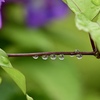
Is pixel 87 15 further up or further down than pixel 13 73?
further up

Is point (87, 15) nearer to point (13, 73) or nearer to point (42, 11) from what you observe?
point (13, 73)

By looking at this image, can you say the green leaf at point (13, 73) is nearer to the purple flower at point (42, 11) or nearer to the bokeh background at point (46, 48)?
the bokeh background at point (46, 48)

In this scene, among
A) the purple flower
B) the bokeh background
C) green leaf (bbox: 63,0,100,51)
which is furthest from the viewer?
the purple flower

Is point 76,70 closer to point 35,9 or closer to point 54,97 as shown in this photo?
point 54,97

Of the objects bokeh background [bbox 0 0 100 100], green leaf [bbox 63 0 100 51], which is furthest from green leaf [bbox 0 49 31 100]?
bokeh background [bbox 0 0 100 100]

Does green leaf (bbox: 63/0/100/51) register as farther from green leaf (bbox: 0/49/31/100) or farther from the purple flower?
the purple flower

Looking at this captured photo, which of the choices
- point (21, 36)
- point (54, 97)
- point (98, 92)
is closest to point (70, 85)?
point (54, 97)

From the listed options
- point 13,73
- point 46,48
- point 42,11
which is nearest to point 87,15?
point 13,73

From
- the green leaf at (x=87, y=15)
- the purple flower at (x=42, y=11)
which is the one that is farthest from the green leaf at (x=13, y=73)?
the purple flower at (x=42, y=11)
